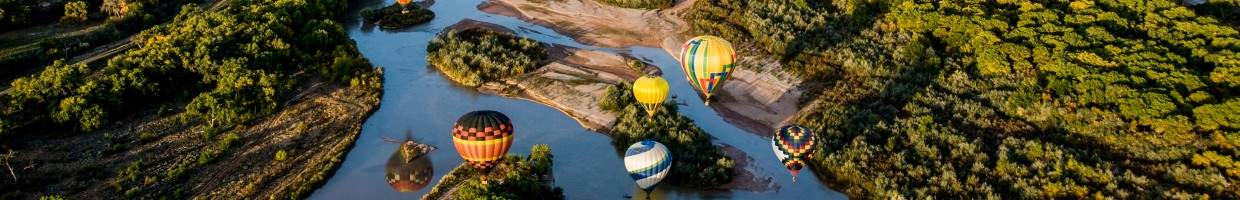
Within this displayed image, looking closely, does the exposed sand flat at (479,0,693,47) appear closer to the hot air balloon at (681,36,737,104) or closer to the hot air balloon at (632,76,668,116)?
the hot air balloon at (681,36,737,104)

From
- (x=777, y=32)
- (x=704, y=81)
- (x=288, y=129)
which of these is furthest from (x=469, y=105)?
(x=777, y=32)

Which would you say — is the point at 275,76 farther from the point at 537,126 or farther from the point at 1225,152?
the point at 1225,152

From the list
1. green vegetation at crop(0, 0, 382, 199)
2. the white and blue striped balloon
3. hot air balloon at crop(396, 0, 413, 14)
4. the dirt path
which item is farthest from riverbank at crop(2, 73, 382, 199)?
hot air balloon at crop(396, 0, 413, 14)

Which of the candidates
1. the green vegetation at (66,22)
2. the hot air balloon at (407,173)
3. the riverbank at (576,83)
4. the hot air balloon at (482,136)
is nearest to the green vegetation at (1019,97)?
the riverbank at (576,83)

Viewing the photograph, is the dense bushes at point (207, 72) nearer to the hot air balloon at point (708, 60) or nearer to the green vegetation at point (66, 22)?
the green vegetation at point (66, 22)

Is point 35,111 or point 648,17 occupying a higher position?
point 35,111

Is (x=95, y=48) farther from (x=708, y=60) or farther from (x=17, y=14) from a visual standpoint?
(x=708, y=60)
